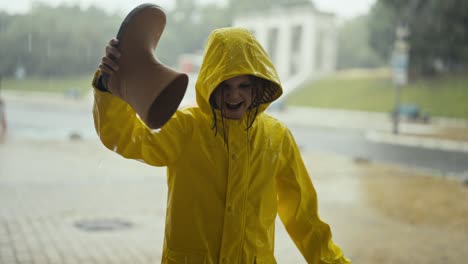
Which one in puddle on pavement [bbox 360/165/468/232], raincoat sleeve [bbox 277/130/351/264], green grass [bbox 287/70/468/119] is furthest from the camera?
green grass [bbox 287/70/468/119]

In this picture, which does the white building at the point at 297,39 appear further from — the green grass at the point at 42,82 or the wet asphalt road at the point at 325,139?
the green grass at the point at 42,82

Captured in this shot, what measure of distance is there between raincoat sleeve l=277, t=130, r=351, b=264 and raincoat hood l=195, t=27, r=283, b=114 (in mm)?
316

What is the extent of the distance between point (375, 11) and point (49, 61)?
1291 inches

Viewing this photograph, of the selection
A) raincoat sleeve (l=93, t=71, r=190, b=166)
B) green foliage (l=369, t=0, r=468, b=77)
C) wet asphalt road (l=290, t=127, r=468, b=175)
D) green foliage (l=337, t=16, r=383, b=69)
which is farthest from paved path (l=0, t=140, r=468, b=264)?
green foliage (l=337, t=16, r=383, b=69)

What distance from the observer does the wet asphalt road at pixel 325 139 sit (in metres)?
13.9

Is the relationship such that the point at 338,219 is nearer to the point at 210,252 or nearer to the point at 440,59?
the point at 210,252

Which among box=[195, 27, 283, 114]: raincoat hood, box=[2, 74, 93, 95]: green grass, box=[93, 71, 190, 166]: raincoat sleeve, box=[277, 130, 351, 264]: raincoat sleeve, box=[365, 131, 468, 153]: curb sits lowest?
box=[365, 131, 468, 153]: curb

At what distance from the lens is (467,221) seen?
7723mm

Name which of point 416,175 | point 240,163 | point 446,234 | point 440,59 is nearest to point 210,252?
point 240,163

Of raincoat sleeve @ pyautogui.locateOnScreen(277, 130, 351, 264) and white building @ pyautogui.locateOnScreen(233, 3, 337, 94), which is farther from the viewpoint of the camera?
white building @ pyautogui.locateOnScreen(233, 3, 337, 94)

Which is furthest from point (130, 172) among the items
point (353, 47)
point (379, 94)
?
point (353, 47)

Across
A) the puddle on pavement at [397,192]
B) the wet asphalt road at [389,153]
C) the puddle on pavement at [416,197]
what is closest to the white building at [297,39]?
the wet asphalt road at [389,153]

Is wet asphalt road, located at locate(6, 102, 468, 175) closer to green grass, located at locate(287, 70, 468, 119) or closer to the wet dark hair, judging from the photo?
green grass, located at locate(287, 70, 468, 119)

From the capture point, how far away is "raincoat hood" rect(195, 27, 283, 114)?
1.97 metres
